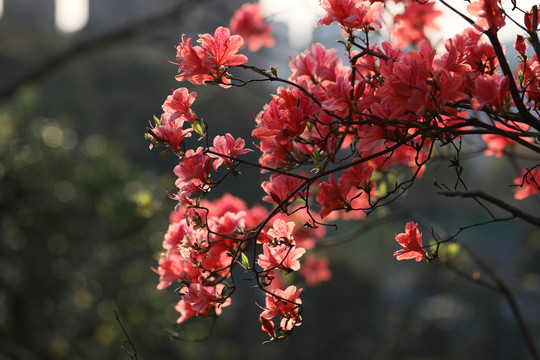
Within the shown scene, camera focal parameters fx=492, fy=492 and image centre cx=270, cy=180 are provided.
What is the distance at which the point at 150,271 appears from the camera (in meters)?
3.80

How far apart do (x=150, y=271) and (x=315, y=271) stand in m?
2.23

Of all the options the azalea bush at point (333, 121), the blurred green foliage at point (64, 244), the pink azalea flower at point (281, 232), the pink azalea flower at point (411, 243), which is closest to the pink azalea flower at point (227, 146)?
the azalea bush at point (333, 121)

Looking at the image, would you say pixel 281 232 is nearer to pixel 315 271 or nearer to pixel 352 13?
pixel 352 13

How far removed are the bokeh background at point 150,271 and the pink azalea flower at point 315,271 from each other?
25 centimetres

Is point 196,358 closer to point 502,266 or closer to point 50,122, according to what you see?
point 50,122

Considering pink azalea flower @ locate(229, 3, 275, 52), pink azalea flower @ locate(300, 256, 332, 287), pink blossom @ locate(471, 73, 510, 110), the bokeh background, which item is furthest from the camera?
the bokeh background

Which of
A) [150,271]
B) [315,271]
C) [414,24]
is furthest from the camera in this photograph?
[150,271]

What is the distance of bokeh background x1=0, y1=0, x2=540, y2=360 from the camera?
2977 mm

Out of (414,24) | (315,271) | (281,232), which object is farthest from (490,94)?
(315,271)

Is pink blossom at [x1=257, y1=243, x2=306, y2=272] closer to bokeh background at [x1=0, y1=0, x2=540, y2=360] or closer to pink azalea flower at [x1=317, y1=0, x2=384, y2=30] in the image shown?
pink azalea flower at [x1=317, y1=0, x2=384, y2=30]

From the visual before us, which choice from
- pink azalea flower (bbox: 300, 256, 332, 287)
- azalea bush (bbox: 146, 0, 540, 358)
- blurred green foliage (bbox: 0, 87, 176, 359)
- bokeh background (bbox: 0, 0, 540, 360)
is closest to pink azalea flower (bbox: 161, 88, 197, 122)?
azalea bush (bbox: 146, 0, 540, 358)

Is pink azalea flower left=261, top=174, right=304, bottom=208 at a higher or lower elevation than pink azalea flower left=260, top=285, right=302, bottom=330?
higher

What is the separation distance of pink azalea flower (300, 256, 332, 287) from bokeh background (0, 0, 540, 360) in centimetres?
25

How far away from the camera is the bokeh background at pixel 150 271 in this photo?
2.98 m
